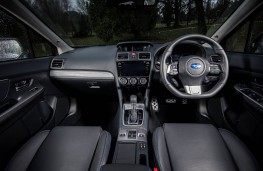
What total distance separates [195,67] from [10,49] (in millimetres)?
1936

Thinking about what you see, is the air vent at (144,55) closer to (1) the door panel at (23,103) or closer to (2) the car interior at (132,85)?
(2) the car interior at (132,85)

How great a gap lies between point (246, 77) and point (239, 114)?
0.44m

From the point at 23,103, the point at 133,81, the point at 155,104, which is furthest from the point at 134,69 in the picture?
the point at 23,103

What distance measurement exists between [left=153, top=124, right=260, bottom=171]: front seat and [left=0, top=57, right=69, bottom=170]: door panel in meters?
1.25

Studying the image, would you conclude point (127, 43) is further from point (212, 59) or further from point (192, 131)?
point (192, 131)

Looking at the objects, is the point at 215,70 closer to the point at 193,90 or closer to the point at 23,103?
the point at 193,90

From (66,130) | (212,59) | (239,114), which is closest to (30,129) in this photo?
(66,130)

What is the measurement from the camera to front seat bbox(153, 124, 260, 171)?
134cm

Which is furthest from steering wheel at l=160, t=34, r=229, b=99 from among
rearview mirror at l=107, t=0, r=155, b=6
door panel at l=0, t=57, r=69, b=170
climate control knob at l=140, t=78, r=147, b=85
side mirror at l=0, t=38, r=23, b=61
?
side mirror at l=0, t=38, r=23, b=61

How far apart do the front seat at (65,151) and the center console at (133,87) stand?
1.68 ft

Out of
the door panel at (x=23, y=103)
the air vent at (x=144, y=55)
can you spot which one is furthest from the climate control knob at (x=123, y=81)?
the door panel at (x=23, y=103)

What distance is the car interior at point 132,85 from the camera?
4.93ft

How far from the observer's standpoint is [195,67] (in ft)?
5.82

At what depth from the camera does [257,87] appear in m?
1.94
